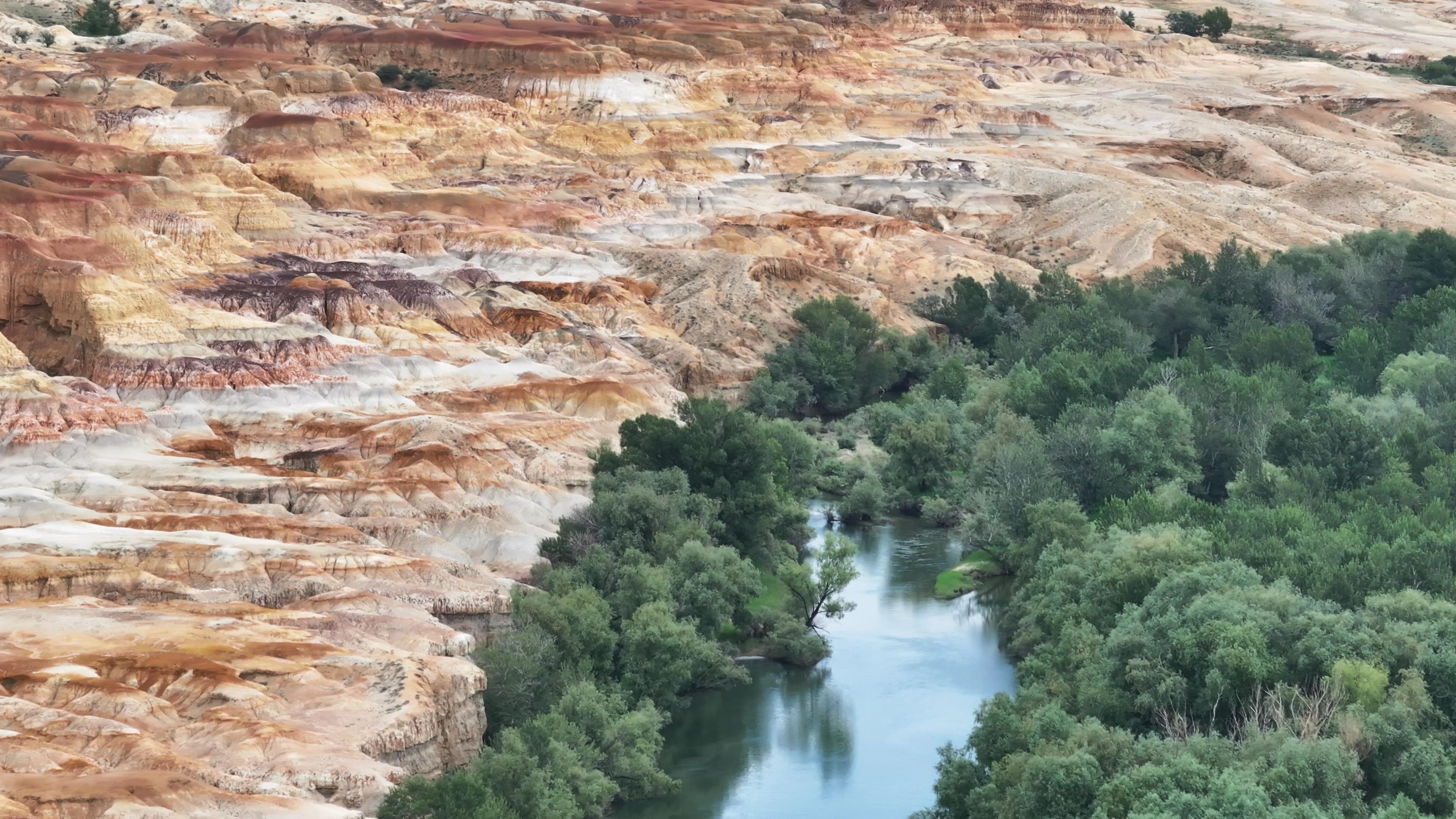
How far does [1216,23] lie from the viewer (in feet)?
645

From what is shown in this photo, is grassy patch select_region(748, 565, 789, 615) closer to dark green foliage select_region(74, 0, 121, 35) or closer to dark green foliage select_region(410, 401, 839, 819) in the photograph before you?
dark green foliage select_region(410, 401, 839, 819)

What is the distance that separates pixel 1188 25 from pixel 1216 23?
242 cm

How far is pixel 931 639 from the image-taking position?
6944 centimetres

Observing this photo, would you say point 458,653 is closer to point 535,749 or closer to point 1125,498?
point 535,749

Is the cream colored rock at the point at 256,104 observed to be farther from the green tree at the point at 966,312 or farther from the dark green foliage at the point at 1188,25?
the dark green foliage at the point at 1188,25

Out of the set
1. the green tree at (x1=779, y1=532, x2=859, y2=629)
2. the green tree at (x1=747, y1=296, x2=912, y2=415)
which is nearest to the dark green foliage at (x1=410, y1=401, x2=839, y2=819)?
the green tree at (x1=779, y1=532, x2=859, y2=629)

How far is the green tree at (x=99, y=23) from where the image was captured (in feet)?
545

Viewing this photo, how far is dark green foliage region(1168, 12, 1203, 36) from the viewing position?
646ft

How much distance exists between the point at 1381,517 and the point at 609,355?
39.0m

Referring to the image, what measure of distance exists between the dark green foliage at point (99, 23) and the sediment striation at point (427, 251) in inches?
68.9

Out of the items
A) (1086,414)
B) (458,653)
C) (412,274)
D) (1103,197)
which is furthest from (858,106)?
(458,653)

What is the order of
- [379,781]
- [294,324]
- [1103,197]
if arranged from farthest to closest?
[1103,197], [294,324], [379,781]

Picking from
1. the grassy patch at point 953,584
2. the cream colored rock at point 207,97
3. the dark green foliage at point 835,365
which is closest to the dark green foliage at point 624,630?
the grassy patch at point 953,584

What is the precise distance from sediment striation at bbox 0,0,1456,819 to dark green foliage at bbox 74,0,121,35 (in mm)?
1751
